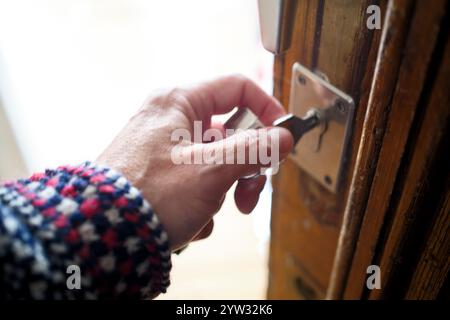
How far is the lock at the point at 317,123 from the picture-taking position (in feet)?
1.34

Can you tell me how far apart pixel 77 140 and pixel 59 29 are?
284 mm

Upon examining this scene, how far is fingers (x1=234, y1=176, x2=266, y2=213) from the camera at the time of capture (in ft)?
1.52

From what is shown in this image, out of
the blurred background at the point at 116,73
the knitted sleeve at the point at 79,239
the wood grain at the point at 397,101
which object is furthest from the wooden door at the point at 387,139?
the blurred background at the point at 116,73

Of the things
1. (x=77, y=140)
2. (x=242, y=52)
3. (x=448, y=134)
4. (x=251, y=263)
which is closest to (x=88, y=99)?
(x=77, y=140)

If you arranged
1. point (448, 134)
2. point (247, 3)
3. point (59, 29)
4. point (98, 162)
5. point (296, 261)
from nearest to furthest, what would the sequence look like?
point (448, 134) < point (98, 162) < point (296, 261) < point (59, 29) < point (247, 3)

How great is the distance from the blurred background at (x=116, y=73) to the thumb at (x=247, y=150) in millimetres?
540

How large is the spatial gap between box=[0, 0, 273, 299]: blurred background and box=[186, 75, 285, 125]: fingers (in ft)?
1.41

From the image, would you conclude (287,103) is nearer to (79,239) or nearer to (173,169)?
(173,169)

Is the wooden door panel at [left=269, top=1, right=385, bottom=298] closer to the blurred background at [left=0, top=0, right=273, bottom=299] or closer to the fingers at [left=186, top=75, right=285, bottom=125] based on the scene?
the fingers at [left=186, top=75, right=285, bottom=125]

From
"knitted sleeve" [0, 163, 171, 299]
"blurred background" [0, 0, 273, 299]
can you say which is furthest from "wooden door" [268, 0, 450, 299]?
"blurred background" [0, 0, 273, 299]

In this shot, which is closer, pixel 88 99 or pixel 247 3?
pixel 88 99

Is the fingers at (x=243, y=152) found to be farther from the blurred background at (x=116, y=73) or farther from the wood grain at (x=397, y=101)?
the blurred background at (x=116, y=73)

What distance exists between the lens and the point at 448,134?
0.27 m
